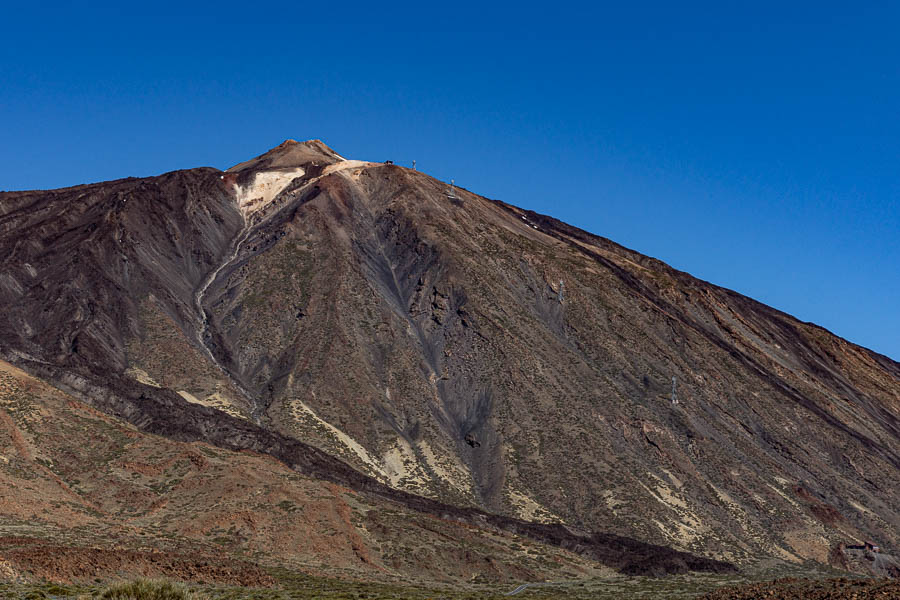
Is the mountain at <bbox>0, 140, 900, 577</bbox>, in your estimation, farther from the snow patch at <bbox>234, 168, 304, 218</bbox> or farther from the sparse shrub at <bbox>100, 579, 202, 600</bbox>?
the sparse shrub at <bbox>100, 579, 202, 600</bbox>

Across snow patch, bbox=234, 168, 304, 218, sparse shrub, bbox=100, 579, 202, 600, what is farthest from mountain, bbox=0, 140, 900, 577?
sparse shrub, bbox=100, 579, 202, 600

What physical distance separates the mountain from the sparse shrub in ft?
99.3

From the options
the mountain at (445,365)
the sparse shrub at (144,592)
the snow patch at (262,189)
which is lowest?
the sparse shrub at (144,592)

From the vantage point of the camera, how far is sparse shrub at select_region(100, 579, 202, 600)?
32.0 m

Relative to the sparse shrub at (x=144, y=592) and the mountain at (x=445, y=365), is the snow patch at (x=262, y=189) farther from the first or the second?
the sparse shrub at (x=144, y=592)

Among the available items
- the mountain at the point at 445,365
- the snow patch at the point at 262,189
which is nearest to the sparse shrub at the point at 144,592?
the mountain at the point at 445,365

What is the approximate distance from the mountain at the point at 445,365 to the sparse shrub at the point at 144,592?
30.3 m

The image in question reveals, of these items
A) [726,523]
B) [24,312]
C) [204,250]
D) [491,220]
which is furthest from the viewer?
[491,220]

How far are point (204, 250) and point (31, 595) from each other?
8917 cm

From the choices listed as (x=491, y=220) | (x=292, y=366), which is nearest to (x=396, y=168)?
(x=491, y=220)

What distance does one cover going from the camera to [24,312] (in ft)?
321

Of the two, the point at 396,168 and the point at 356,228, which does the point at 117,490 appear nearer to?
the point at 356,228

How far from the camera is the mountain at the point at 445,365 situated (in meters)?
84.7

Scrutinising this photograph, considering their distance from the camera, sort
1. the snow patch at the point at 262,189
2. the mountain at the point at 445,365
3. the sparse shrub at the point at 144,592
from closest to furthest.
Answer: the sparse shrub at the point at 144,592 → the mountain at the point at 445,365 → the snow patch at the point at 262,189
